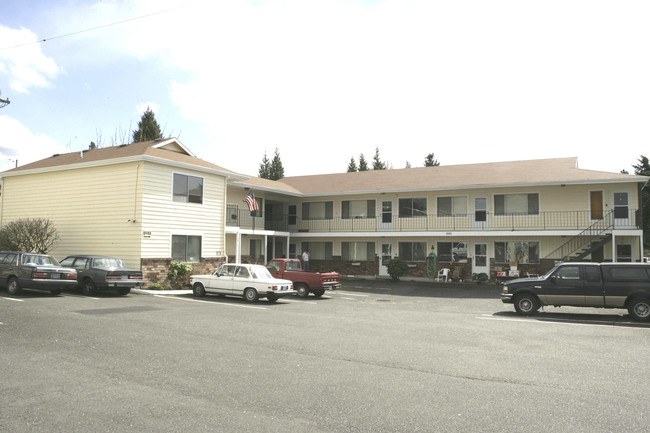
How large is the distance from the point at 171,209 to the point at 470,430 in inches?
736

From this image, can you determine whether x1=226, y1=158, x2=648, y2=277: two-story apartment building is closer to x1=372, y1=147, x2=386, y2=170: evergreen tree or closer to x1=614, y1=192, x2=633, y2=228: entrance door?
x1=614, y1=192, x2=633, y2=228: entrance door

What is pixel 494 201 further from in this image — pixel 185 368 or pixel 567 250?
pixel 185 368

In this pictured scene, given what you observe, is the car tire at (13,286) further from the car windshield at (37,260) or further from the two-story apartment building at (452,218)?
the two-story apartment building at (452,218)

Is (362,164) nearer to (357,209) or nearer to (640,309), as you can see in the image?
(357,209)

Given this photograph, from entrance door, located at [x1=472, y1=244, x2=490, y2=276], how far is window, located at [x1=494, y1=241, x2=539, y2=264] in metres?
0.58

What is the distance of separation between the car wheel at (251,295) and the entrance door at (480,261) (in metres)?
15.3

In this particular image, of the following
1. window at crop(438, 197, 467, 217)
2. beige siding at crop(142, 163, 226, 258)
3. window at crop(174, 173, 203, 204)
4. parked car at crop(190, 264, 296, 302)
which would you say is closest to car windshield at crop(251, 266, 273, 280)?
parked car at crop(190, 264, 296, 302)

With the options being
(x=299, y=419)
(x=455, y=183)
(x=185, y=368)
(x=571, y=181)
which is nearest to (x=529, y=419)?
(x=299, y=419)

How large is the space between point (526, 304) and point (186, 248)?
1477 centimetres

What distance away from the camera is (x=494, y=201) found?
2748cm

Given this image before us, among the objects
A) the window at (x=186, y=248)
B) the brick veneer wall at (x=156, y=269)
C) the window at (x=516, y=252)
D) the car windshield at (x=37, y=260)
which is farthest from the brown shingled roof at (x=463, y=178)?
the car windshield at (x=37, y=260)

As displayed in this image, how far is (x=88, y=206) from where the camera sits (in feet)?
71.5

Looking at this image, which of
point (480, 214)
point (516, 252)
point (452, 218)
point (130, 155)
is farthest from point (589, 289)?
point (130, 155)

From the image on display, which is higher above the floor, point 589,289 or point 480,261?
point 480,261
